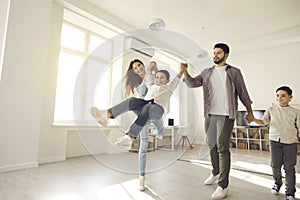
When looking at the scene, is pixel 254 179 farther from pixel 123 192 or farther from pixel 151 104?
pixel 151 104

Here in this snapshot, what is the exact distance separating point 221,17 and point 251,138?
126 inches

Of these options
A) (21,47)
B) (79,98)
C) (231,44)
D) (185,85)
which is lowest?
(79,98)

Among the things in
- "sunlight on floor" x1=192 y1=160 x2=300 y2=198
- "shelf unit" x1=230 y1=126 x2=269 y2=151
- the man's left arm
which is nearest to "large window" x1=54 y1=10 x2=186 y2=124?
the man's left arm

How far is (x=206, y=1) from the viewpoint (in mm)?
3264

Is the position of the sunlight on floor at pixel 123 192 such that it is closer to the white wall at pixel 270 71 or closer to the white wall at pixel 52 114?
the white wall at pixel 52 114

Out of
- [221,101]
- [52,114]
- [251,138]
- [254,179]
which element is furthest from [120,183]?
[251,138]

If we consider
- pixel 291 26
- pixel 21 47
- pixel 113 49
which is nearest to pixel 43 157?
pixel 21 47

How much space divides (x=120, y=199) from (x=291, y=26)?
5.05 meters

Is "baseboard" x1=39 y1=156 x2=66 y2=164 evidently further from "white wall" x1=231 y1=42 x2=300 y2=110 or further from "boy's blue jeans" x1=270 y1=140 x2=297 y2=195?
"white wall" x1=231 y1=42 x2=300 y2=110

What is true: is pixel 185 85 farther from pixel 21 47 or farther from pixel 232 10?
pixel 232 10

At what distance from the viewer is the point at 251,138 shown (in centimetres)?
485

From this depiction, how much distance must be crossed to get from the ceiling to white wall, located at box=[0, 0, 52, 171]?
1242 mm

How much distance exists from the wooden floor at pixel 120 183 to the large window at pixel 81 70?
66 centimetres

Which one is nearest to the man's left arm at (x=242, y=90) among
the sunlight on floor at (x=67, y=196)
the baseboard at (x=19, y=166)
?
the sunlight on floor at (x=67, y=196)
